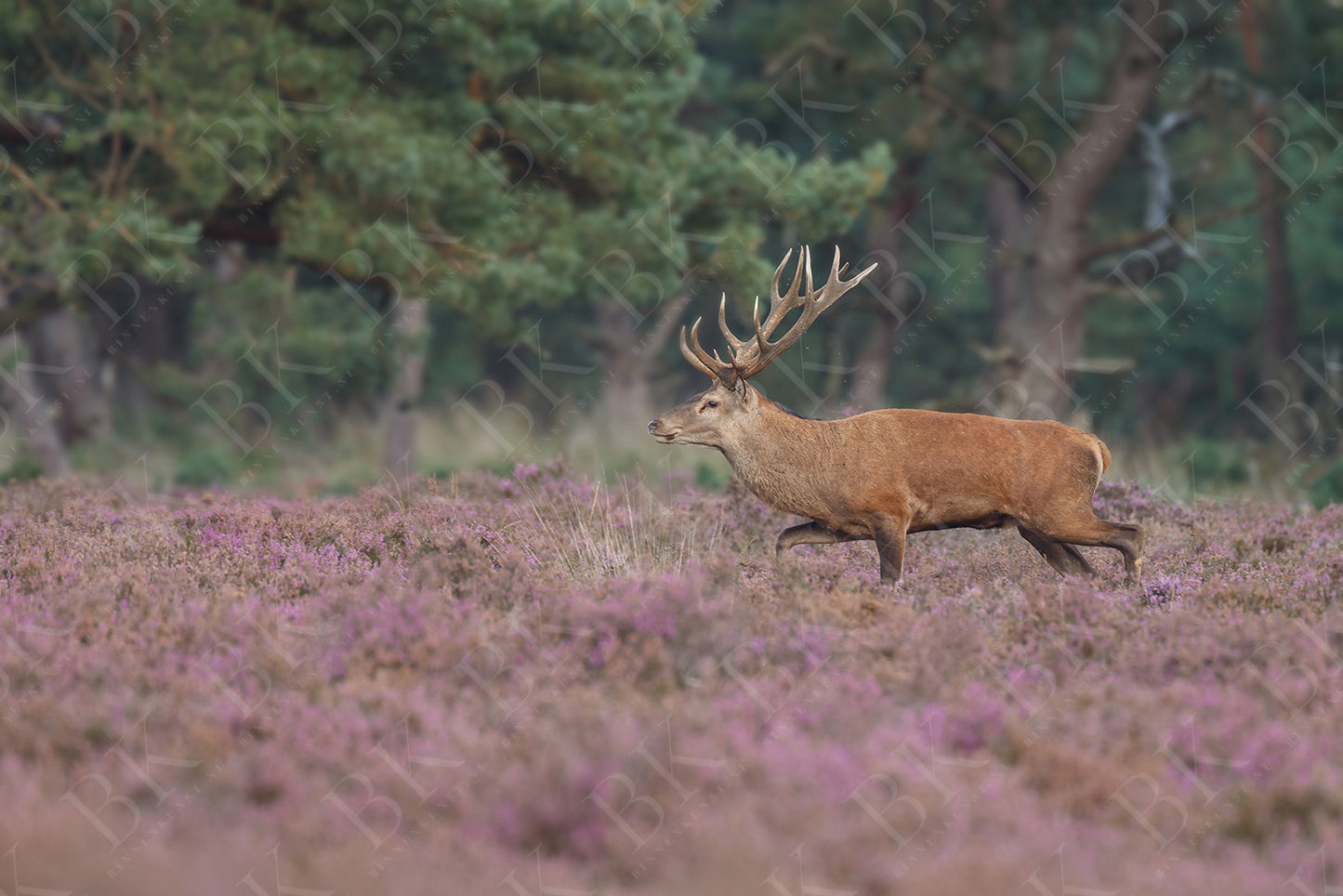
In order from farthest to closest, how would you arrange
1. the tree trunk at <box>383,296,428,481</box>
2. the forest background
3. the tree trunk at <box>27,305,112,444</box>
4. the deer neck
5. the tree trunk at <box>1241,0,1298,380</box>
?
the tree trunk at <box>1241,0,1298,380</box>
the tree trunk at <box>27,305,112,444</box>
the tree trunk at <box>383,296,428,481</box>
the forest background
the deer neck

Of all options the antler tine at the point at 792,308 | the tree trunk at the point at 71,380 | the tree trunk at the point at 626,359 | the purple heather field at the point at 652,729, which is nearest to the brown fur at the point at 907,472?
the antler tine at the point at 792,308

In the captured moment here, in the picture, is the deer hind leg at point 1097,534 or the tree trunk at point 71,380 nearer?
the deer hind leg at point 1097,534

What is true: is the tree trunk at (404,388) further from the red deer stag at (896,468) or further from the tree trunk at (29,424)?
the red deer stag at (896,468)

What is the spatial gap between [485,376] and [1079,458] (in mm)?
26183

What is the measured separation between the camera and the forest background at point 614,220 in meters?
14.7

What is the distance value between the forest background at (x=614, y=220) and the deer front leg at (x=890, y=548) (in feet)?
10.7

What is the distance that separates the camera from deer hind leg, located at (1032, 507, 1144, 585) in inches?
326

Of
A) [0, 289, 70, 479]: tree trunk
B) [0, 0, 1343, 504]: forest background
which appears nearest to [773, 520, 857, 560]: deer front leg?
[0, 0, 1343, 504]: forest background

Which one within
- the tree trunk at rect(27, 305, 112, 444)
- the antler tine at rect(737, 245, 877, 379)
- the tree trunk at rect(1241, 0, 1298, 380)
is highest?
the antler tine at rect(737, 245, 877, 379)

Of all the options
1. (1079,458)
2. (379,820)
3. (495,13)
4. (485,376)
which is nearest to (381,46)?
(495,13)

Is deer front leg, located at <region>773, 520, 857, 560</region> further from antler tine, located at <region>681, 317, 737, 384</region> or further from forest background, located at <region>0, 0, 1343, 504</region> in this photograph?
forest background, located at <region>0, 0, 1343, 504</region>

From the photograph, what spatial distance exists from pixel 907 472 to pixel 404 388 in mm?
14955

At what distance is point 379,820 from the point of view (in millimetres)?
4578

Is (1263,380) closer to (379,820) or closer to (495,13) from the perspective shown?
(495,13)
